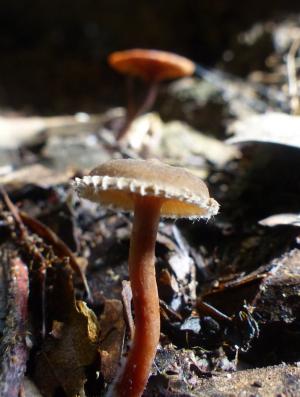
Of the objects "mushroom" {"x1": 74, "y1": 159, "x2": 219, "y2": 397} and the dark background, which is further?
the dark background

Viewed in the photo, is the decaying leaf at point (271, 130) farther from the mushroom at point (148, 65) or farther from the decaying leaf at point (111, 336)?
the mushroom at point (148, 65)

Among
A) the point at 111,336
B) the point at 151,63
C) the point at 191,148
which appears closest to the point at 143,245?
the point at 111,336

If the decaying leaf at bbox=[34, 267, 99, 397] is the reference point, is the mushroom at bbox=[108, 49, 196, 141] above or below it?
above

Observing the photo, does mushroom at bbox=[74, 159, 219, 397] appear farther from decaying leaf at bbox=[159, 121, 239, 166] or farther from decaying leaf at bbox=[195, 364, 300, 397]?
decaying leaf at bbox=[159, 121, 239, 166]

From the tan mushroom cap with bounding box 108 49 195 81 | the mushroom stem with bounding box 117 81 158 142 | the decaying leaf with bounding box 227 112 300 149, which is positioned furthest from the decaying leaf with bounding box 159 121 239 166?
the decaying leaf with bounding box 227 112 300 149

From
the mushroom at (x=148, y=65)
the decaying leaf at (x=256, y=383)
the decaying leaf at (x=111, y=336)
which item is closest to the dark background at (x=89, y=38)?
the mushroom at (x=148, y=65)
